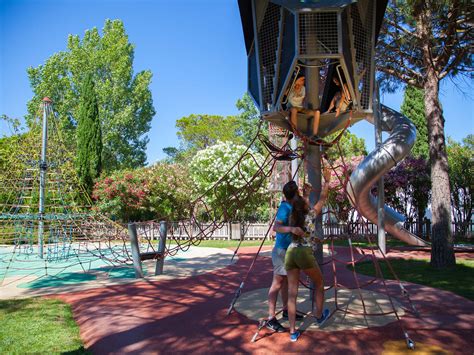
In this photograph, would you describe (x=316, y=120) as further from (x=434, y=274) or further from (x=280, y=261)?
(x=434, y=274)

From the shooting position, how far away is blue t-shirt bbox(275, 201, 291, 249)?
14.6ft

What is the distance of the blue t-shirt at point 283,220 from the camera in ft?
14.6

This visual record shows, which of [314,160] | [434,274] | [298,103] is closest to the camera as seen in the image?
[298,103]

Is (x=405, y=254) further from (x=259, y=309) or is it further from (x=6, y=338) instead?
(x=6, y=338)

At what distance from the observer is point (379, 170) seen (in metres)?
8.34

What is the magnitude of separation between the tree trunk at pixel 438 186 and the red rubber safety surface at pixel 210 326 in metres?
2.68

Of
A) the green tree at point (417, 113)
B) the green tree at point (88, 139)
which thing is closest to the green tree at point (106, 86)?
the green tree at point (88, 139)

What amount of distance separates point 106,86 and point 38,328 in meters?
27.0

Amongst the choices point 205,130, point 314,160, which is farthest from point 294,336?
point 205,130

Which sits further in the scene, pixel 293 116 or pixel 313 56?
pixel 293 116

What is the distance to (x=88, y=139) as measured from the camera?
25.5 meters

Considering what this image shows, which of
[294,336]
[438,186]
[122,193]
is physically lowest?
[294,336]

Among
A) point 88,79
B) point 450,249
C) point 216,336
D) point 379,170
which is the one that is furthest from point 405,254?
point 88,79

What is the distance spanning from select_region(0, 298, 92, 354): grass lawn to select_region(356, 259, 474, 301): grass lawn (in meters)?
6.31
